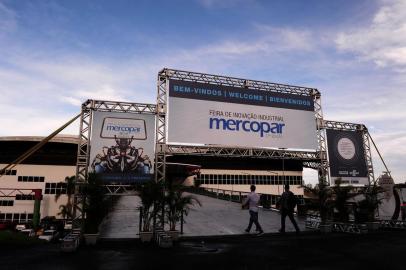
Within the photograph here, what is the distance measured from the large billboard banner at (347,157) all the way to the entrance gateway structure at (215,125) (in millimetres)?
135

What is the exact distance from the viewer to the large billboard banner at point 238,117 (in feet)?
74.1

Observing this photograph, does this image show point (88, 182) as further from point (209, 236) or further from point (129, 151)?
point (129, 151)

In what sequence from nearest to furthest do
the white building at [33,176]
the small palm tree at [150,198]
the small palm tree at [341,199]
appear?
the small palm tree at [150,198] → the small palm tree at [341,199] → the white building at [33,176]

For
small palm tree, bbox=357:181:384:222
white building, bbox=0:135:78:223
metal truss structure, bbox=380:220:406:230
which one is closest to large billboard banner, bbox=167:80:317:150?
metal truss structure, bbox=380:220:406:230

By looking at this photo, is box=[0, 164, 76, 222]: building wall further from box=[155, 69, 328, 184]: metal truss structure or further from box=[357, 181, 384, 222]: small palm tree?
box=[357, 181, 384, 222]: small palm tree

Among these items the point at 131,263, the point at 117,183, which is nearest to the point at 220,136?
the point at 117,183

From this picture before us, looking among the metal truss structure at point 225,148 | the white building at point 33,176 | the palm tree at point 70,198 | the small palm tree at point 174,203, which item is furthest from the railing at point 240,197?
the white building at point 33,176

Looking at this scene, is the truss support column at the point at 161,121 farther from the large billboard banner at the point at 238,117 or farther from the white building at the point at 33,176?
the white building at the point at 33,176

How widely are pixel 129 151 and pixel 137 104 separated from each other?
314 cm

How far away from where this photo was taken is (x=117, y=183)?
69.6ft

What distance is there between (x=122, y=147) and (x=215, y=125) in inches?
262

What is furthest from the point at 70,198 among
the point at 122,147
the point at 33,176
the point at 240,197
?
the point at 122,147

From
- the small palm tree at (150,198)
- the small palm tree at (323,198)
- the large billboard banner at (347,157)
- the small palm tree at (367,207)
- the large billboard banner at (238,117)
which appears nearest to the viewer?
the small palm tree at (150,198)

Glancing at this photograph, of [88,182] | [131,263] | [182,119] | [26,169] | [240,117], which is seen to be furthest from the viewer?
[26,169]
